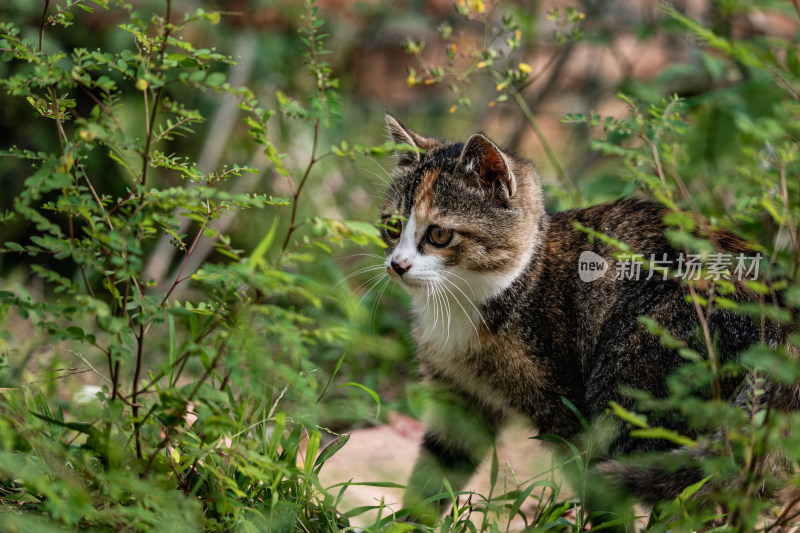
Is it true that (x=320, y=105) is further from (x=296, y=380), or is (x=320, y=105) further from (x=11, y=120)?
(x=11, y=120)

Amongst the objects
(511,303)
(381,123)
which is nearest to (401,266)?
(511,303)

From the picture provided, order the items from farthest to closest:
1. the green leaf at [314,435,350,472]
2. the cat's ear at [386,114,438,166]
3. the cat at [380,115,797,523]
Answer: the cat's ear at [386,114,438,166], the cat at [380,115,797,523], the green leaf at [314,435,350,472]

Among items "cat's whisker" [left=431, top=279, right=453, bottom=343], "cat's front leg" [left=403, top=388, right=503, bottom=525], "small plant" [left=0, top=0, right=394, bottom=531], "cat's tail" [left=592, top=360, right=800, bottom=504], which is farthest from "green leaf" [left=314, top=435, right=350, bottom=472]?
"cat's tail" [left=592, top=360, right=800, bottom=504]

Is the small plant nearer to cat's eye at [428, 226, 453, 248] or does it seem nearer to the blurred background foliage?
the blurred background foliage

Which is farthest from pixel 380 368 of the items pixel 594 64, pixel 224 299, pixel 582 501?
pixel 594 64

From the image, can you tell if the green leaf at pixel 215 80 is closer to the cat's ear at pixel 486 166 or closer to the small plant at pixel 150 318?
the small plant at pixel 150 318

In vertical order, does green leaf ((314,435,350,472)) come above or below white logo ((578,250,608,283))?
below

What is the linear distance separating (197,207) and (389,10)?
483 centimetres

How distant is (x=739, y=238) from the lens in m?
2.82

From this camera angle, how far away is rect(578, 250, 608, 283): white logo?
2.87m

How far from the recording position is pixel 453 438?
9.91 ft

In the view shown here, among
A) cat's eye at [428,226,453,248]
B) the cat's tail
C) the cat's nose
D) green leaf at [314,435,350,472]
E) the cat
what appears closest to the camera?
the cat's tail

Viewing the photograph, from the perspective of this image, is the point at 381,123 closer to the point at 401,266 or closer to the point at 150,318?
the point at 401,266

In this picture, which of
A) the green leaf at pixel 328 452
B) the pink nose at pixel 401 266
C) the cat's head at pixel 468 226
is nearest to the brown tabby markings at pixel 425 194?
the cat's head at pixel 468 226
